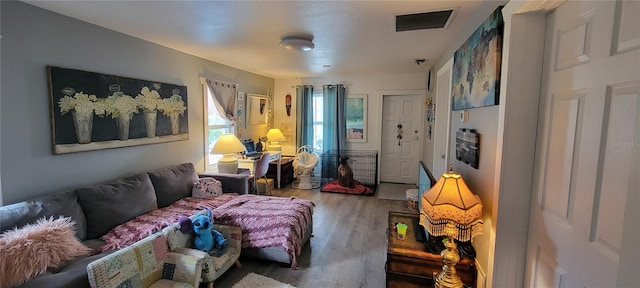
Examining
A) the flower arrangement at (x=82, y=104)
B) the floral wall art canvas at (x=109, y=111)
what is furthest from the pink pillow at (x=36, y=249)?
the flower arrangement at (x=82, y=104)

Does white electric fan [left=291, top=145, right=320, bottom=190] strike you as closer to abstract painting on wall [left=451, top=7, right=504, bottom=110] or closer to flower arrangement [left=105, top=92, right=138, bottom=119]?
flower arrangement [left=105, top=92, right=138, bottom=119]

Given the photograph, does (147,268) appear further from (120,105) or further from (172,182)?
(120,105)

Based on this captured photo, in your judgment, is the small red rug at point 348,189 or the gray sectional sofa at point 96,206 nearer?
the gray sectional sofa at point 96,206

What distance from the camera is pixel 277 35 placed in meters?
2.77

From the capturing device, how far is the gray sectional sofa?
1681 millimetres

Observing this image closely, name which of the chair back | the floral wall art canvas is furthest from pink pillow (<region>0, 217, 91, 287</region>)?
the chair back

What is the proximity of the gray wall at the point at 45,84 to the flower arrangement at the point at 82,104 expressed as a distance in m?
0.11

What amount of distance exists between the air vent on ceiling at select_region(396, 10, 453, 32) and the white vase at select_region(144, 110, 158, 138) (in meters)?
2.75

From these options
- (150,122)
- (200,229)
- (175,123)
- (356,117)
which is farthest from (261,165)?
(356,117)

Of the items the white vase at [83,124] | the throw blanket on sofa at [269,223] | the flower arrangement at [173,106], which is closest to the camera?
the white vase at [83,124]

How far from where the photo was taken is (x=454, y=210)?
1.62 meters

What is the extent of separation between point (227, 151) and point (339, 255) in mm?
2025

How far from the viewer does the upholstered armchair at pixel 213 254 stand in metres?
2.14

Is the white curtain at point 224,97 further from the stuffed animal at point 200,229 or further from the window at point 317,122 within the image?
the stuffed animal at point 200,229
